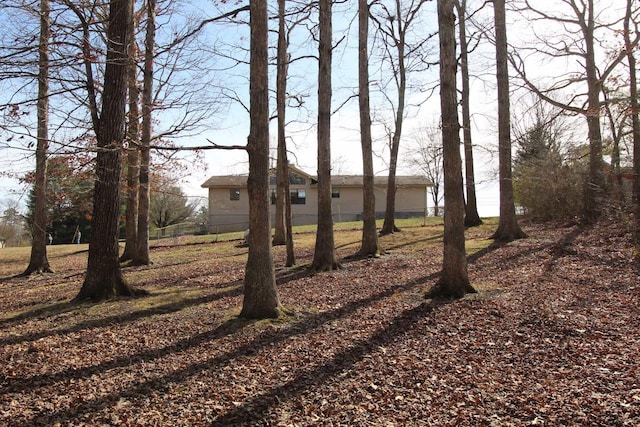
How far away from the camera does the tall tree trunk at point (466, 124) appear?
17.2 meters

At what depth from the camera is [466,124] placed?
17.4m

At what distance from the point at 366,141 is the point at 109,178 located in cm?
722

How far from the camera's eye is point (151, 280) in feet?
35.0

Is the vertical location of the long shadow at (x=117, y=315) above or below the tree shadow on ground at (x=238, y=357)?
above

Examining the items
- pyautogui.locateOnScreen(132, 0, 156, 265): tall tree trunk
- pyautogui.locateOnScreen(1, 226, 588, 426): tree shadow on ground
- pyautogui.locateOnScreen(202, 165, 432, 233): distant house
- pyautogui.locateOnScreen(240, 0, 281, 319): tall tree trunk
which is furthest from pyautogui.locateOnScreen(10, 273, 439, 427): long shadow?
pyautogui.locateOnScreen(202, 165, 432, 233): distant house

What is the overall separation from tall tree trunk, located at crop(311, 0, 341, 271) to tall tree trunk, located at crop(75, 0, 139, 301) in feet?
14.8

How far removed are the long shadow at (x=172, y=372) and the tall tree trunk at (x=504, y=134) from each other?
7826 mm

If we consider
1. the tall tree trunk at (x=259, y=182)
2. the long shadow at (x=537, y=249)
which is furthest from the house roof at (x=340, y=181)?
Answer: the tall tree trunk at (x=259, y=182)

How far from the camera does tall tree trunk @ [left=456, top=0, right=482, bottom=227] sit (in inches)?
677

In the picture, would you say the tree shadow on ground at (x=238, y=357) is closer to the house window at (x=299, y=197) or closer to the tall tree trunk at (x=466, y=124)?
the tall tree trunk at (x=466, y=124)

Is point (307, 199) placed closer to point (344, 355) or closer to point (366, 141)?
point (366, 141)

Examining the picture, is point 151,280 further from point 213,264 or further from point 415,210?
point 415,210

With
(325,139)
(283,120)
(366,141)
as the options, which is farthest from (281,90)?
(325,139)

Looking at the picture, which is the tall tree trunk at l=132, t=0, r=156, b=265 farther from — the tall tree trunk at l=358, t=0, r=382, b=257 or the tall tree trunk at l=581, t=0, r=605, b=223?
the tall tree trunk at l=581, t=0, r=605, b=223
